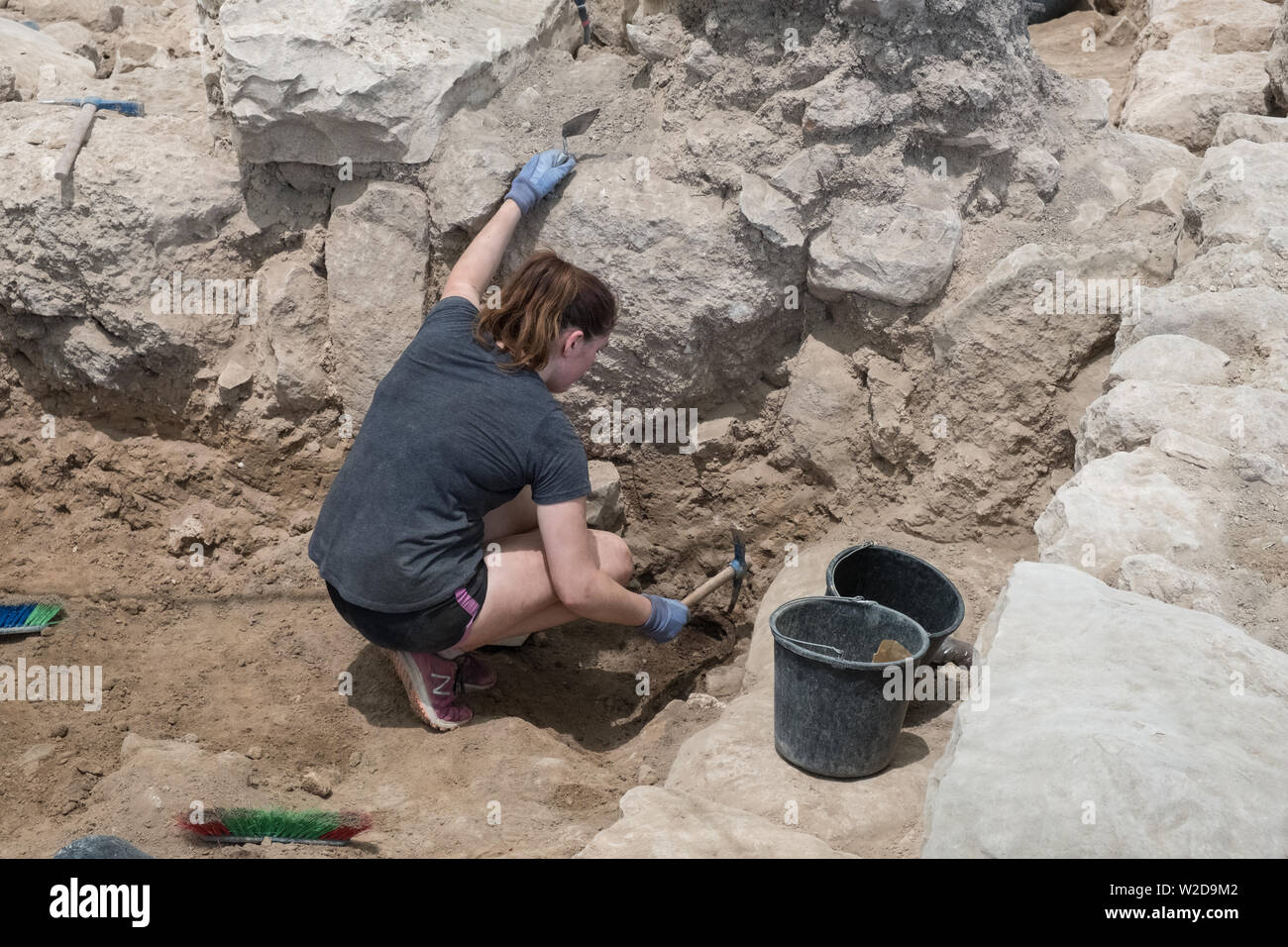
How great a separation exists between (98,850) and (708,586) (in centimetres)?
203

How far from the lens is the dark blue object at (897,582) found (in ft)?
10.0

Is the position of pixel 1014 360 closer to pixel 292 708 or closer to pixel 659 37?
pixel 659 37

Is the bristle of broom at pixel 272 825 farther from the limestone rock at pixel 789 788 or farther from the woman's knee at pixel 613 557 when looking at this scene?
the woman's knee at pixel 613 557

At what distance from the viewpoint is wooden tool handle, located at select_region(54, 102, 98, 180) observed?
3531 millimetres

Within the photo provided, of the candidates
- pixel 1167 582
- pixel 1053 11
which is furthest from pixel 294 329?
pixel 1053 11

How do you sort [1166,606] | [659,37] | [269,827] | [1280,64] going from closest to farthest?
[1166,606], [269,827], [659,37], [1280,64]

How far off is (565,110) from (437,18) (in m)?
0.50

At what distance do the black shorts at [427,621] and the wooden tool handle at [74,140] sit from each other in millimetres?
1730

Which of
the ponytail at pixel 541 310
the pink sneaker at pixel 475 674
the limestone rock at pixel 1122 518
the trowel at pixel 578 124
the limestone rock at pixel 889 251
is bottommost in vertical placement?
the pink sneaker at pixel 475 674

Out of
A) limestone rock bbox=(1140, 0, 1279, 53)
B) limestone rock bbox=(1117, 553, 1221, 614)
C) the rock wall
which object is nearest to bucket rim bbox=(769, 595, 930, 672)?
the rock wall

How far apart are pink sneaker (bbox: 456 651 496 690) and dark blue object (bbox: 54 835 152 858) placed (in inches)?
53.4

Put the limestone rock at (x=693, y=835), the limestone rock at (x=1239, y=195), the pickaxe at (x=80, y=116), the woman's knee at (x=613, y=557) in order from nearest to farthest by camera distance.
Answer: the limestone rock at (x=693, y=835) < the limestone rock at (x=1239, y=195) < the woman's knee at (x=613, y=557) < the pickaxe at (x=80, y=116)

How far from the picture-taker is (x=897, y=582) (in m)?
3.20

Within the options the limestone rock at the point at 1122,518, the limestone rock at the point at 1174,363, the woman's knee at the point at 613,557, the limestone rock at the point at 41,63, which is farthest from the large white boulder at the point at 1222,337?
the limestone rock at the point at 41,63
